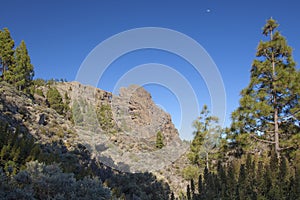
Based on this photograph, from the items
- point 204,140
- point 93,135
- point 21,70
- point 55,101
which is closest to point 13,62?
point 21,70

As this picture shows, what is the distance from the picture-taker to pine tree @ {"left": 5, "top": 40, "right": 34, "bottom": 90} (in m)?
28.1

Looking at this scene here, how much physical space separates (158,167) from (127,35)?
12413 mm

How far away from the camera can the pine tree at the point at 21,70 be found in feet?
92.1

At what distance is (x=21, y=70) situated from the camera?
2917 cm

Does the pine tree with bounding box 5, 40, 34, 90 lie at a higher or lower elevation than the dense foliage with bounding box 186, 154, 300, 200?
higher

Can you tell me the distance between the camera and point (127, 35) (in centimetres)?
1853

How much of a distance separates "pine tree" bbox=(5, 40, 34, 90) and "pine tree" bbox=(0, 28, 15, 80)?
61 cm

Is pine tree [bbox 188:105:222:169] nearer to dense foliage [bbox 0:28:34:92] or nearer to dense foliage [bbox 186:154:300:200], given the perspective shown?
dense foliage [bbox 186:154:300:200]

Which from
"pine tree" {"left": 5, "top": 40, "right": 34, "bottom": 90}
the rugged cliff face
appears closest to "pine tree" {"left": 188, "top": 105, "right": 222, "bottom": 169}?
the rugged cliff face

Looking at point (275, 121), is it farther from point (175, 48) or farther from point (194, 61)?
point (175, 48)

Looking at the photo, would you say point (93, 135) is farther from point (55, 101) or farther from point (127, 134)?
point (55, 101)

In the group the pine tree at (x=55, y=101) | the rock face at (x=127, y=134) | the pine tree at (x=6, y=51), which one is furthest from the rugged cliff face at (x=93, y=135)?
the pine tree at (x=6, y=51)

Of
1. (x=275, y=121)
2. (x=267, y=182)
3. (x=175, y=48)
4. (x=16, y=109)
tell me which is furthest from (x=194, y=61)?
(x=267, y=182)

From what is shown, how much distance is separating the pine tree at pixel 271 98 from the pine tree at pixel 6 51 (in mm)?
28570
